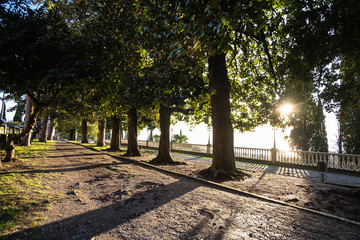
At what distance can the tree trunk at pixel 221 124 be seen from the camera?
8.08m

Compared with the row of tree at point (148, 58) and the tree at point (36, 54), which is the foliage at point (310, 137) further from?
the tree at point (36, 54)

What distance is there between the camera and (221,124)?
8.13 meters

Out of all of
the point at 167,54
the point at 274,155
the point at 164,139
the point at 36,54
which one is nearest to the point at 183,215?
the point at 167,54

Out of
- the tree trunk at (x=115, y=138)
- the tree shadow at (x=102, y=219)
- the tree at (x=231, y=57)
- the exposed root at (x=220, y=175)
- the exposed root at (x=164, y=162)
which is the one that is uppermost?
the tree at (x=231, y=57)

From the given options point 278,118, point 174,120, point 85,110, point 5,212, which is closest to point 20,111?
point 85,110

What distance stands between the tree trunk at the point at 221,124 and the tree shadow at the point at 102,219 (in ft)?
12.3

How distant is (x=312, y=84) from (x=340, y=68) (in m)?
1.30

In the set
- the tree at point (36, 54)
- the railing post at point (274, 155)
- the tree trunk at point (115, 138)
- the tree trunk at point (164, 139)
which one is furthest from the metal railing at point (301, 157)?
the tree at point (36, 54)

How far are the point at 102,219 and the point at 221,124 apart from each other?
20.4 ft

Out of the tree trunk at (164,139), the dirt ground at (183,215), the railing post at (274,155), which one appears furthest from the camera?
the railing post at (274,155)

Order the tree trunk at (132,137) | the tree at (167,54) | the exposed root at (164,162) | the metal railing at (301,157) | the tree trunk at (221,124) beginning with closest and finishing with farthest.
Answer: the tree at (167,54) < the tree trunk at (221,124) < the metal railing at (301,157) < the exposed root at (164,162) < the tree trunk at (132,137)

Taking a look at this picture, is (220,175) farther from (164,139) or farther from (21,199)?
(21,199)


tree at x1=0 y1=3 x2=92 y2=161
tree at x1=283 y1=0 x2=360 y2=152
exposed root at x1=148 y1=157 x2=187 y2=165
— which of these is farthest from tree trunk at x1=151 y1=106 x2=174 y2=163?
tree at x1=283 y1=0 x2=360 y2=152

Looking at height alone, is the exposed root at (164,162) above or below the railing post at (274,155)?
below
